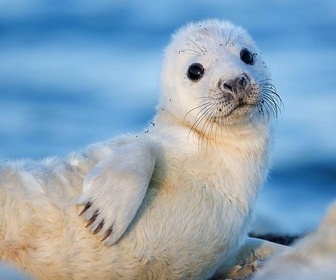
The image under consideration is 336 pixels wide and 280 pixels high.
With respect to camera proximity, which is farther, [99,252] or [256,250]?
[256,250]

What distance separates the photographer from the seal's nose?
5.38 meters

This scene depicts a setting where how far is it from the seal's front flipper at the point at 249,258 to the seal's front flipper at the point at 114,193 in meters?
0.93

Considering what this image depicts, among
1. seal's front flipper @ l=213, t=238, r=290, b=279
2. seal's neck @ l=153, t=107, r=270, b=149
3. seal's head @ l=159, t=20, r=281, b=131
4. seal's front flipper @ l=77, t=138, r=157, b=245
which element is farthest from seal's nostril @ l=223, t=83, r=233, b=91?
seal's front flipper @ l=213, t=238, r=290, b=279

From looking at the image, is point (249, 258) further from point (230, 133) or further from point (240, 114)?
point (240, 114)

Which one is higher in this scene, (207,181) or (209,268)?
(207,181)

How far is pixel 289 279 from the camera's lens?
2.77 m

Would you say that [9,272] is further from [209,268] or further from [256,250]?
[256,250]

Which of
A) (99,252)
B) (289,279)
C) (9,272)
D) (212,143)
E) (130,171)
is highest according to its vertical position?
(212,143)

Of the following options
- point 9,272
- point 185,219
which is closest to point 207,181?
point 185,219

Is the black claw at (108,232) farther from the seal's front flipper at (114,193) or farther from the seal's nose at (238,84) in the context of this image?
the seal's nose at (238,84)

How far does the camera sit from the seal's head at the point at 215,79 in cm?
543

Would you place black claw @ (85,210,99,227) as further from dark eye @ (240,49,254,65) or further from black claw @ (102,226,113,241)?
dark eye @ (240,49,254,65)

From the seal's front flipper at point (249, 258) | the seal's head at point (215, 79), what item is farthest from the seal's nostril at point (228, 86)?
the seal's front flipper at point (249, 258)

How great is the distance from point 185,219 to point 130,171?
0.39 meters
